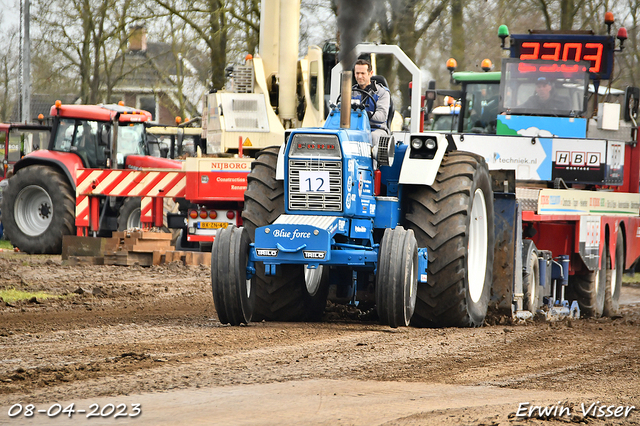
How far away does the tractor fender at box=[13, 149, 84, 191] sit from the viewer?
18.1m

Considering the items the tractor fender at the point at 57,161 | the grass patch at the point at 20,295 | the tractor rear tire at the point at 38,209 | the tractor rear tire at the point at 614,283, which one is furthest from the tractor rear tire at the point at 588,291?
the tractor fender at the point at 57,161

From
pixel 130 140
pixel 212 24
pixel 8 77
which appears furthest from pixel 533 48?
pixel 8 77

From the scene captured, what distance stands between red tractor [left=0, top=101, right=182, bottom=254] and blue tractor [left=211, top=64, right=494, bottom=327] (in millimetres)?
9723

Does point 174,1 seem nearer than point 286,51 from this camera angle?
No

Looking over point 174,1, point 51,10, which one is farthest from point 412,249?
point 51,10

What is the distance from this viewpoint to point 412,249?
7250mm

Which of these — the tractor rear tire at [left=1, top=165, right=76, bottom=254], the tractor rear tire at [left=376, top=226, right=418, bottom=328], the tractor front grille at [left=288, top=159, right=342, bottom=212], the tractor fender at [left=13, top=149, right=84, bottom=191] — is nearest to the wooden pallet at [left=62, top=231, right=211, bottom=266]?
the tractor rear tire at [left=1, top=165, right=76, bottom=254]

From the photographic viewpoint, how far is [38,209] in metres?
18.4

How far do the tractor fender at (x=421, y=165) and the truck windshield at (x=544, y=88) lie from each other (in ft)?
18.3

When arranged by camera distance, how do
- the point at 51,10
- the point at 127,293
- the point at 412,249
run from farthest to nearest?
the point at 51,10 → the point at 127,293 → the point at 412,249

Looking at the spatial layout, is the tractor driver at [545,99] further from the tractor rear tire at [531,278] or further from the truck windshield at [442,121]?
the truck windshield at [442,121]

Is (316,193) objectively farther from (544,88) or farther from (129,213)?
(129,213)

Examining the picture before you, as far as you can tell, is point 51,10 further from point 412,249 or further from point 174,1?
point 412,249

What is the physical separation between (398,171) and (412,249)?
3.99ft
